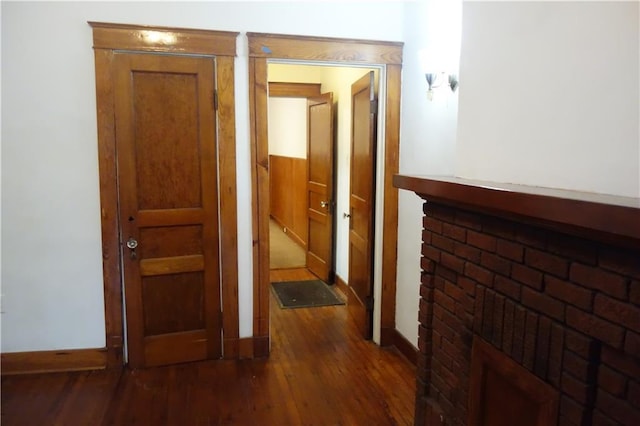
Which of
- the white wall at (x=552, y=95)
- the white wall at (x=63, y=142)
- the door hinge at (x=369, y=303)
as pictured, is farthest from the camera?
the door hinge at (x=369, y=303)

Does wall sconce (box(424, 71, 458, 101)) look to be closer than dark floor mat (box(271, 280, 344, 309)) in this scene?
Yes

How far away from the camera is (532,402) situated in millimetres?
1529

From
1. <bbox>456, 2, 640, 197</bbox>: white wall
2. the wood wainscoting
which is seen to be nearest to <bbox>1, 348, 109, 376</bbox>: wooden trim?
<bbox>456, 2, 640, 197</bbox>: white wall

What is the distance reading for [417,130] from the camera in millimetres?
3178

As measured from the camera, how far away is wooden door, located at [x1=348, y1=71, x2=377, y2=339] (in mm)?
3598

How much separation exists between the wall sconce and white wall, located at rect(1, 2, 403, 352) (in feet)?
2.37

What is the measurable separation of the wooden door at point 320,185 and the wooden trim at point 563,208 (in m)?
3.28

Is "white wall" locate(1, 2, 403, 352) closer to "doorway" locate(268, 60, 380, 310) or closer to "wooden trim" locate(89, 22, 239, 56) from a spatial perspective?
"wooden trim" locate(89, 22, 239, 56)

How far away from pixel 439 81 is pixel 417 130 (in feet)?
1.33

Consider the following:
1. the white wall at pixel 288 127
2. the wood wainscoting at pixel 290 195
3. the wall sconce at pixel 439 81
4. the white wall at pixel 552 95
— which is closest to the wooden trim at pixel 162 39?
the wall sconce at pixel 439 81

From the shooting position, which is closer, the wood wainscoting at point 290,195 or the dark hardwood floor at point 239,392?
the dark hardwood floor at point 239,392

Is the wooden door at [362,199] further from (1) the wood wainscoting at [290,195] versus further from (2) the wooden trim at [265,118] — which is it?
(1) the wood wainscoting at [290,195]

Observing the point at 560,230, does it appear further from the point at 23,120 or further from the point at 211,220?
the point at 23,120

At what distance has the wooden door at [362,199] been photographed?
360 centimetres
